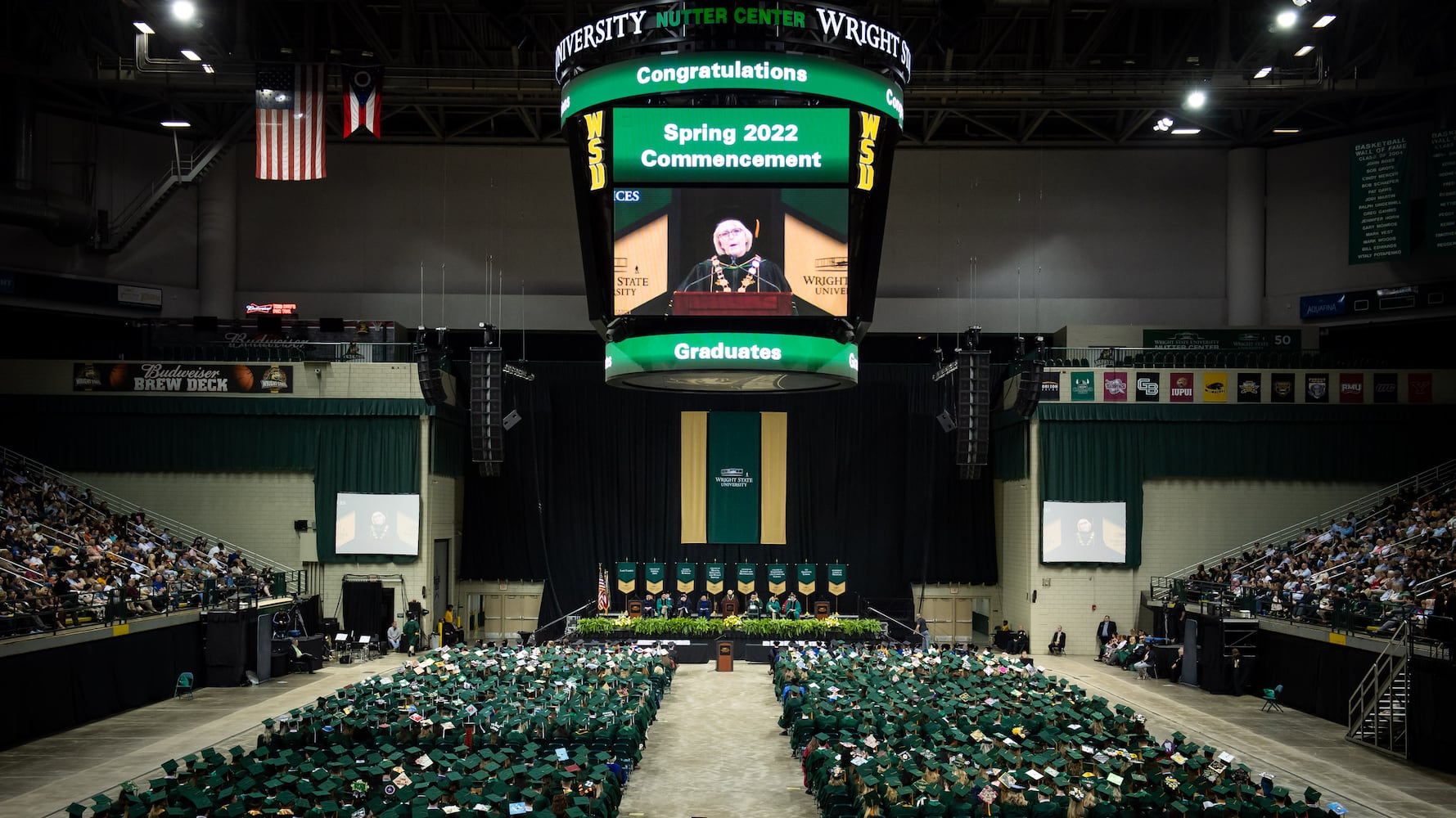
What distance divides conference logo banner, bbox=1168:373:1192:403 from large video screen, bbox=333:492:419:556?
2213cm

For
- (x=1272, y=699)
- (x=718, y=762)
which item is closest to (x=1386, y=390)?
(x=1272, y=699)

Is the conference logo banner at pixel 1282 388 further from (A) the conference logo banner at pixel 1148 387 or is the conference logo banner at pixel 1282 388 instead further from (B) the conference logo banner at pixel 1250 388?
(A) the conference logo banner at pixel 1148 387

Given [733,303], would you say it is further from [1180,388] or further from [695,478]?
[1180,388]

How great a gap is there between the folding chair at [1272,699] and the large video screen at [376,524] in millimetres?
22442

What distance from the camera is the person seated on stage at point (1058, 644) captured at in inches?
1364

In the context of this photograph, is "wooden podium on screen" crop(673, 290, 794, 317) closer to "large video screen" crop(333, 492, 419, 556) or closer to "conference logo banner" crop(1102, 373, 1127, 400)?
"large video screen" crop(333, 492, 419, 556)

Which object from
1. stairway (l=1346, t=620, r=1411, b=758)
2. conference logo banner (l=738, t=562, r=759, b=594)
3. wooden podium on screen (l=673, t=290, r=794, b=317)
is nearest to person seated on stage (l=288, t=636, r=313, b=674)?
conference logo banner (l=738, t=562, r=759, b=594)

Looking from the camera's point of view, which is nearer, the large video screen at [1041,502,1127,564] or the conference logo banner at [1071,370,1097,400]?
the large video screen at [1041,502,1127,564]

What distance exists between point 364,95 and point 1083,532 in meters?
22.8

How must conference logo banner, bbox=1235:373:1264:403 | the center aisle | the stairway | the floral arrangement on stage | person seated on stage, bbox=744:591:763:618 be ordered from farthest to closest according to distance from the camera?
person seated on stage, bbox=744:591:763:618
conference logo banner, bbox=1235:373:1264:403
the floral arrangement on stage
the stairway
the center aisle

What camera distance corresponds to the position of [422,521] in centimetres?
3522

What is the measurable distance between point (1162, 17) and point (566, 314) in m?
20.8

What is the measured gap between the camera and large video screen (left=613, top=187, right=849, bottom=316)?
809 inches

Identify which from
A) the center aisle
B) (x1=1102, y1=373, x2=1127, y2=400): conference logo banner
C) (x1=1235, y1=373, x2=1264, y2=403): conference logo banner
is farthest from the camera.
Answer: (x1=1102, y1=373, x2=1127, y2=400): conference logo banner
